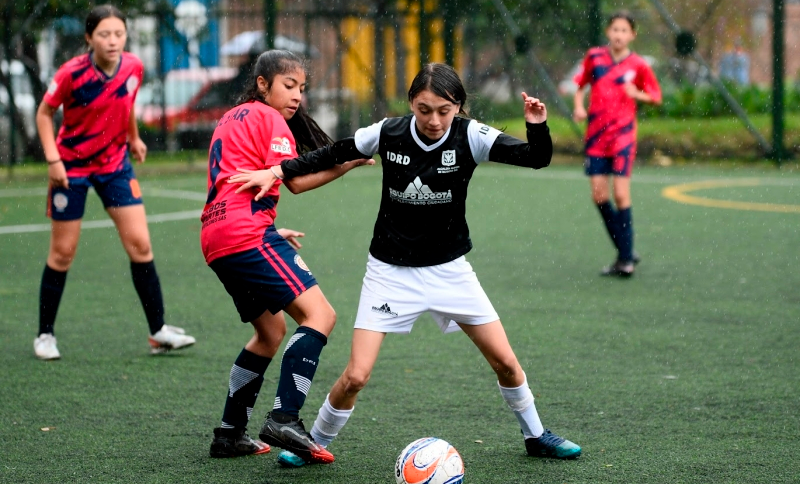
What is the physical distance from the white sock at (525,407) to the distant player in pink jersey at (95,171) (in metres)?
2.55

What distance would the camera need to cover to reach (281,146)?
4.34 m

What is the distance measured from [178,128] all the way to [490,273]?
36.3ft

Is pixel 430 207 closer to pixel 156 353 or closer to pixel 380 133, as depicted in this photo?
pixel 380 133

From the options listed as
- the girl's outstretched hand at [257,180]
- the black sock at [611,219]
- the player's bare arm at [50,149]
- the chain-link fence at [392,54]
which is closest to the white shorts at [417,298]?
the girl's outstretched hand at [257,180]

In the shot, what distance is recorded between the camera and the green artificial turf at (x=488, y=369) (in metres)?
4.36

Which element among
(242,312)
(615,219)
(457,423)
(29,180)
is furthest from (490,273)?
(29,180)

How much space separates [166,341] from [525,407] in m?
2.62

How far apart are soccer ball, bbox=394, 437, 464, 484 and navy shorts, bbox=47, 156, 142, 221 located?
117 inches

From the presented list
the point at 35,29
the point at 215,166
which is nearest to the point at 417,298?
the point at 215,166

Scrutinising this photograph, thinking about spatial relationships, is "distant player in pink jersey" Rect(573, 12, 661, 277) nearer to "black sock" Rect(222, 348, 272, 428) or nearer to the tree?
"black sock" Rect(222, 348, 272, 428)

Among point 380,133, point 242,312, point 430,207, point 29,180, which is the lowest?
point 29,180

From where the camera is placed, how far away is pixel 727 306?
294 inches

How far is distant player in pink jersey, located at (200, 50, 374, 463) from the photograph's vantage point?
4.19 meters

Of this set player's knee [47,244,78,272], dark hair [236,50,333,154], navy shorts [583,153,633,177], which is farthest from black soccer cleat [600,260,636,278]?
dark hair [236,50,333,154]
